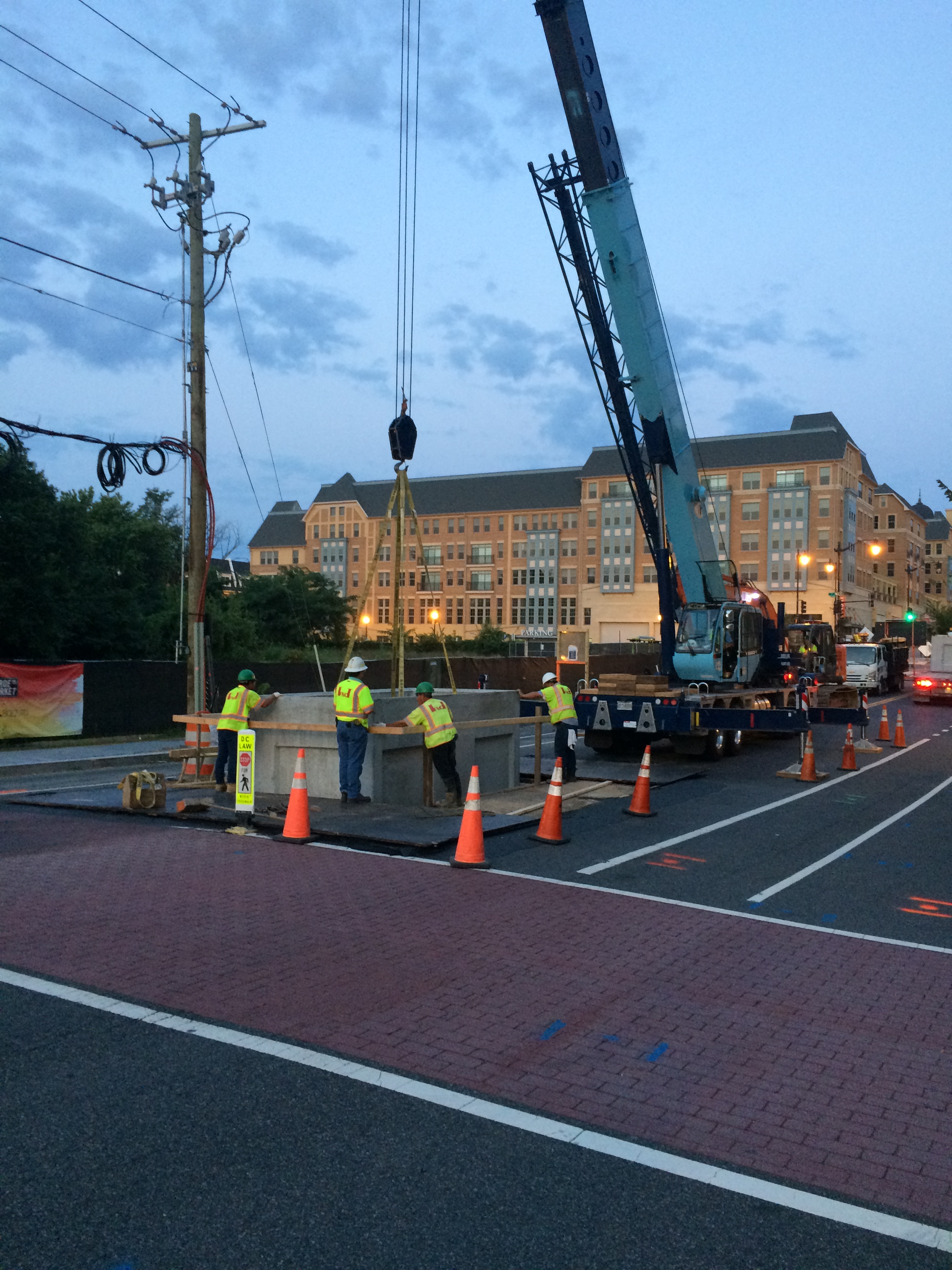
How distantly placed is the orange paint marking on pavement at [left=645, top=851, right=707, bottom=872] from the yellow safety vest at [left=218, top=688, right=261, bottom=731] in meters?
5.40

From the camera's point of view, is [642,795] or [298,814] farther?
[642,795]

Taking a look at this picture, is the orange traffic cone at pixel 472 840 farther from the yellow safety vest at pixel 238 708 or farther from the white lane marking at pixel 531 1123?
the white lane marking at pixel 531 1123

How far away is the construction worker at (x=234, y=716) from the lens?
12.9 meters

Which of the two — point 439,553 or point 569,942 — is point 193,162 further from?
point 439,553

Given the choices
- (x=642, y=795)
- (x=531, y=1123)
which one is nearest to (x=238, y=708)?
(x=642, y=795)

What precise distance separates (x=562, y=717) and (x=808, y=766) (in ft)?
16.4

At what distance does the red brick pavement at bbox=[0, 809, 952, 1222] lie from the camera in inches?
184

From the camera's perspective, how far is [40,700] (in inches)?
896

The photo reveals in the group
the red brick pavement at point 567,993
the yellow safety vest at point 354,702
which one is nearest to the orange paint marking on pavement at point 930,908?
the red brick pavement at point 567,993

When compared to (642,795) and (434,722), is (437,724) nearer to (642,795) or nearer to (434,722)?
(434,722)

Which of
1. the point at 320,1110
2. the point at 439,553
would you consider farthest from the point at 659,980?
the point at 439,553

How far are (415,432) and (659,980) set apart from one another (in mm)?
8869

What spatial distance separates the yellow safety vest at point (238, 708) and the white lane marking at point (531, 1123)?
6766 mm

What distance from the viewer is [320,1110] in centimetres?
461
